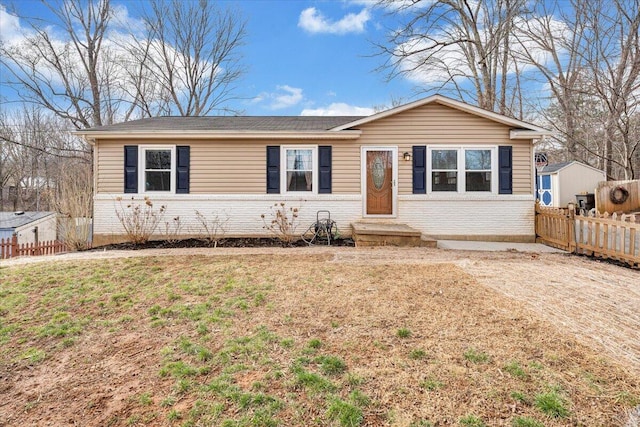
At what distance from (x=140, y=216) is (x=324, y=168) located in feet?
17.4

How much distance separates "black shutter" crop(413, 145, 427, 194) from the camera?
891cm

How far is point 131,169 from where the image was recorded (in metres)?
8.88

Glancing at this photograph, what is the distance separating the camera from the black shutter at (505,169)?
345 inches

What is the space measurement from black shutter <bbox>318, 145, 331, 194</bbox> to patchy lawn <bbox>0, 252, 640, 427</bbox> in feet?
15.5

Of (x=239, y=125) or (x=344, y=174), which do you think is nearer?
(x=344, y=174)

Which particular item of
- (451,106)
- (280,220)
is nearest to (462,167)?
(451,106)

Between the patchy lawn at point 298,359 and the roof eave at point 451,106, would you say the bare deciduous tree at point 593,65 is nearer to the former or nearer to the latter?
the roof eave at point 451,106

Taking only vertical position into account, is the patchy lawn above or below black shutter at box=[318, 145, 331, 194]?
below

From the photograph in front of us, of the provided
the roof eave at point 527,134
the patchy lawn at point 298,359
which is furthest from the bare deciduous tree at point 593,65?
the patchy lawn at point 298,359

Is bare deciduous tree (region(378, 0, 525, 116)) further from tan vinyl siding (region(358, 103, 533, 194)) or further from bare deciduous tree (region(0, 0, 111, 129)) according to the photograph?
bare deciduous tree (region(0, 0, 111, 129))

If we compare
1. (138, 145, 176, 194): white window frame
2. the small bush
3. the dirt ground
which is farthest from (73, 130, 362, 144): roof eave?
the small bush

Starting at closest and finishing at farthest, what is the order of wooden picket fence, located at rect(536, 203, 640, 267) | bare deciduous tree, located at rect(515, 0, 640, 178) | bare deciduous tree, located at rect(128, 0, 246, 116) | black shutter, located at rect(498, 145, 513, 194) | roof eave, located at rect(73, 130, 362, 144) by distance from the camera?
wooden picket fence, located at rect(536, 203, 640, 267), roof eave, located at rect(73, 130, 362, 144), black shutter, located at rect(498, 145, 513, 194), bare deciduous tree, located at rect(515, 0, 640, 178), bare deciduous tree, located at rect(128, 0, 246, 116)

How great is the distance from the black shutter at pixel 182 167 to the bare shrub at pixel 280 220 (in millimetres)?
2419

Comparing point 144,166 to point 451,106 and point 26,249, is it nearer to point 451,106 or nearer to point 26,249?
point 26,249
